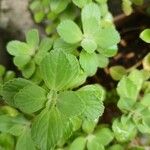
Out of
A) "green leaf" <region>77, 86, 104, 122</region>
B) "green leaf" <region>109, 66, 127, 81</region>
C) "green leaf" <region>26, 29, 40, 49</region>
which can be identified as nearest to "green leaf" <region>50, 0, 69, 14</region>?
"green leaf" <region>26, 29, 40, 49</region>

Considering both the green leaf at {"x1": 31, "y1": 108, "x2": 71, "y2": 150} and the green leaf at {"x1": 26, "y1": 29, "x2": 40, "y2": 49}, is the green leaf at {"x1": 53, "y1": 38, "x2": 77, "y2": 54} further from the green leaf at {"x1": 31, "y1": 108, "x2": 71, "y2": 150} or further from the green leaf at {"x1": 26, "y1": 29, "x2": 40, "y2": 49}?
the green leaf at {"x1": 31, "y1": 108, "x2": 71, "y2": 150}

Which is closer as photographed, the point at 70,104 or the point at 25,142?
the point at 70,104

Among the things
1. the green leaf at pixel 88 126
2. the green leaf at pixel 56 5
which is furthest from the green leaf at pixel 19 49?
the green leaf at pixel 88 126

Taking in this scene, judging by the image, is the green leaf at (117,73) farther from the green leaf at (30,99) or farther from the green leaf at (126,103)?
the green leaf at (30,99)

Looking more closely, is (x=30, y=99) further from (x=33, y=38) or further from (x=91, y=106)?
(x=33, y=38)

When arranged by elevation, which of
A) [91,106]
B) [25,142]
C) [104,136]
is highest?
[91,106]

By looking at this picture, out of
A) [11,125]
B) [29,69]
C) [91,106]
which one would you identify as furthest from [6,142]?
A: [91,106]

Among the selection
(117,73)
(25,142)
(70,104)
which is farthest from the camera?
(117,73)
